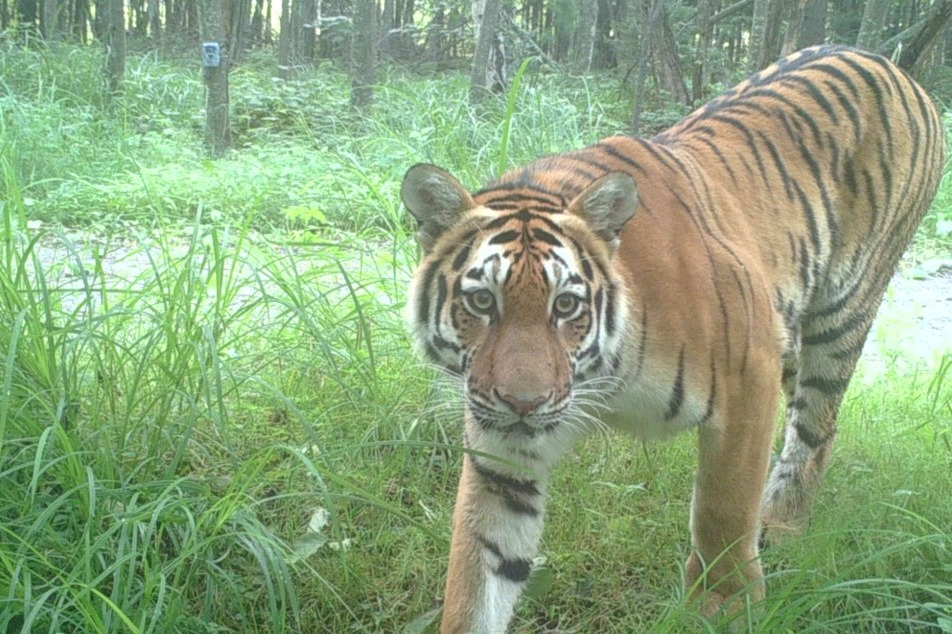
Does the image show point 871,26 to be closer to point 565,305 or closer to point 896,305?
point 896,305

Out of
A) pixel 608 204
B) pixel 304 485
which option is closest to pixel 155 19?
pixel 304 485

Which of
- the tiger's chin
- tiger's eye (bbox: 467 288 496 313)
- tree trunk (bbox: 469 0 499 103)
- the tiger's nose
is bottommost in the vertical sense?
the tiger's chin

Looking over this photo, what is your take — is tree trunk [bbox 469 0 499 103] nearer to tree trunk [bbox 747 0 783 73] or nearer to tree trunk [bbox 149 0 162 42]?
tree trunk [bbox 747 0 783 73]

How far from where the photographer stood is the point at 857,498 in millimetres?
3105

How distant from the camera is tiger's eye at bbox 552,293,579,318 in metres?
2.18

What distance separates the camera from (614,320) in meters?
2.31

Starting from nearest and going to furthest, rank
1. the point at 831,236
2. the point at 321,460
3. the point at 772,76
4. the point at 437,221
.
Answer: the point at 437,221, the point at 321,460, the point at 831,236, the point at 772,76

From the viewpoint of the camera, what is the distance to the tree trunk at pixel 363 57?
29.1 ft

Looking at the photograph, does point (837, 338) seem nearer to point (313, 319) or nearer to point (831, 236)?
point (831, 236)

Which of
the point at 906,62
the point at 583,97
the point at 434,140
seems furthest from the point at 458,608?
the point at 583,97

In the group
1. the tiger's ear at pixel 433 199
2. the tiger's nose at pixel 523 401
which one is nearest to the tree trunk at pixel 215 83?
the tiger's ear at pixel 433 199

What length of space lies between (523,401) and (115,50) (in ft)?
29.5

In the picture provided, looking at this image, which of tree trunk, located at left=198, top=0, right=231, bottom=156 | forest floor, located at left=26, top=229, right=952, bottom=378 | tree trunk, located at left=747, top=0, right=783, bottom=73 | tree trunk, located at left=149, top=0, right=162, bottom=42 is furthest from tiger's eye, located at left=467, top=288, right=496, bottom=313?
tree trunk, located at left=149, top=0, right=162, bottom=42

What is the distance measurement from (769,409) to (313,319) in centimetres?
161
